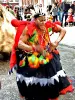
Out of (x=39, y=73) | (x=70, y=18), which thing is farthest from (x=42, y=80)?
(x=70, y=18)

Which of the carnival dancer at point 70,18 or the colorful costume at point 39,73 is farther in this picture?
Result: the carnival dancer at point 70,18

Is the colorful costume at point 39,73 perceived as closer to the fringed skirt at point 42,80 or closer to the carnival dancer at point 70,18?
the fringed skirt at point 42,80

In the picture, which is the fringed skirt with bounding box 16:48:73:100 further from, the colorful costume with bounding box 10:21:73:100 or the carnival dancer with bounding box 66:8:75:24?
the carnival dancer with bounding box 66:8:75:24

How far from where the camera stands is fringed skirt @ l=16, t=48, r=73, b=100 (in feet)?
16.3

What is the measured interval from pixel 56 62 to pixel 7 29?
190 inches

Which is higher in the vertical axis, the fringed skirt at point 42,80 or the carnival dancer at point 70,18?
the fringed skirt at point 42,80

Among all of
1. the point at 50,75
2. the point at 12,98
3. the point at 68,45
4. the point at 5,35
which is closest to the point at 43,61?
the point at 50,75

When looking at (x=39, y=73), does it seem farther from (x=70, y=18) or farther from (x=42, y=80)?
(x=70, y=18)

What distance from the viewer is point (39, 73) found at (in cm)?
495

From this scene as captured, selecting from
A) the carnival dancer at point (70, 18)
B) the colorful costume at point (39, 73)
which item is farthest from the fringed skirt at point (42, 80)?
the carnival dancer at point (70, 18)

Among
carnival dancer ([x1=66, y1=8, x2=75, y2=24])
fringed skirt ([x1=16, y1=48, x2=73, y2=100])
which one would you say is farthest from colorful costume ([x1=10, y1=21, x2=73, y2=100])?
carnival dancer ([x1=66, y1=8, x2=75, y2=24])

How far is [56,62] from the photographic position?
507 cm

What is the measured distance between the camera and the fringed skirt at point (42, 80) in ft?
16.3

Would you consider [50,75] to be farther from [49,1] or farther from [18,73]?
[49,1]
